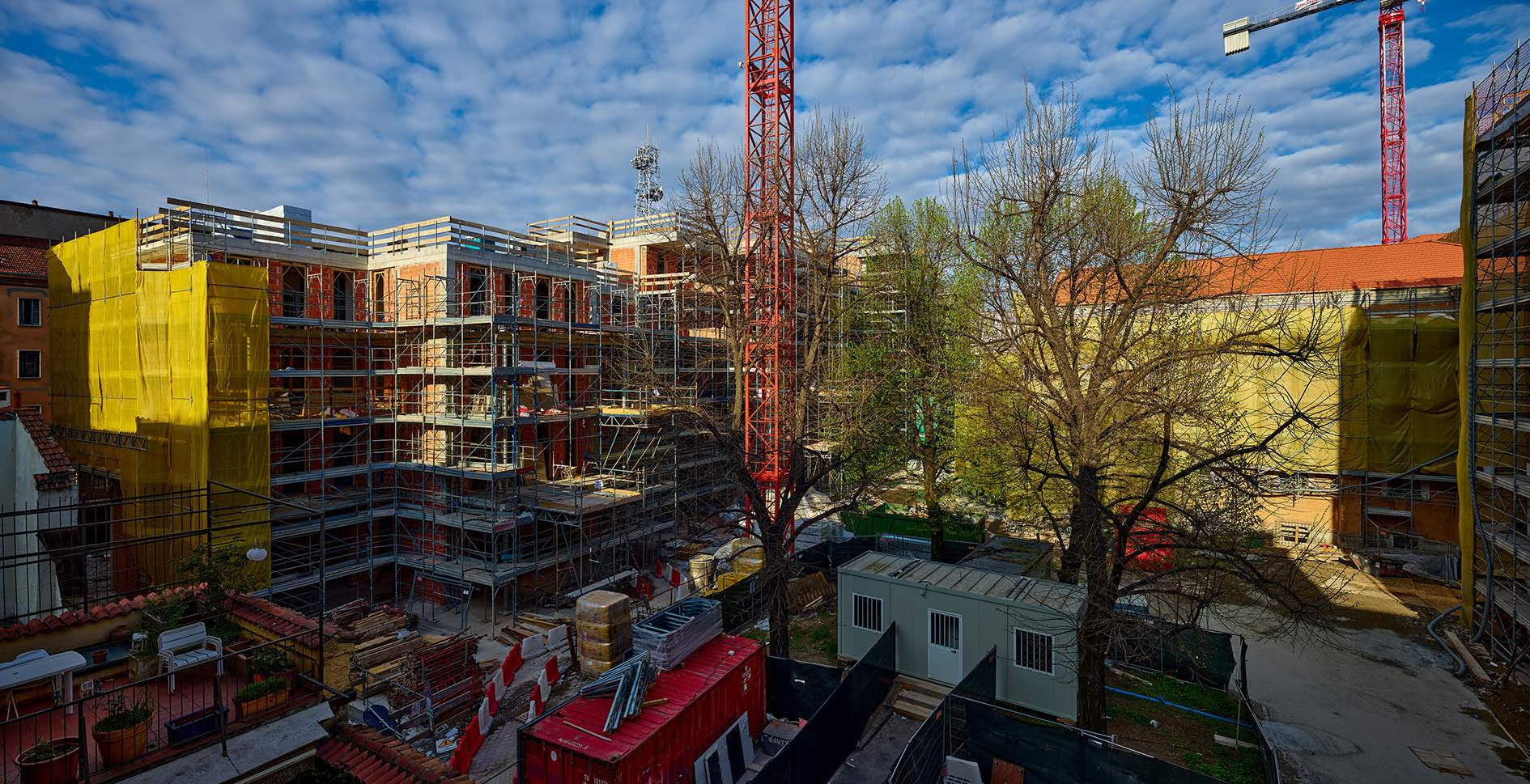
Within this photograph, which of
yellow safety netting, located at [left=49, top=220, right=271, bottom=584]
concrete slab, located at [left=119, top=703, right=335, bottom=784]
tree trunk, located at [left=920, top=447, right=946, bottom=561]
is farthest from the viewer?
tree trunk, located at [left=920, top=447, right=946, bottom=561]

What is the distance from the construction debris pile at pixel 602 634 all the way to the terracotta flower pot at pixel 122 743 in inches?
241

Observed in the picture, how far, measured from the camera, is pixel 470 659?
581 inches

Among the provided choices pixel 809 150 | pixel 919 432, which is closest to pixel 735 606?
pixel 919 432

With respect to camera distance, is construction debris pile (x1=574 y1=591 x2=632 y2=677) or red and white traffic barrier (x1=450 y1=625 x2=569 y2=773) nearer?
red and white traffic barrier (x1=450 y1=625 x2=569 y2=773)

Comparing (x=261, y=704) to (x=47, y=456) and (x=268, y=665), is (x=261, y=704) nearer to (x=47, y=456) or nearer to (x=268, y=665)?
(x=268, y=665)

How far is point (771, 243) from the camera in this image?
806 inches

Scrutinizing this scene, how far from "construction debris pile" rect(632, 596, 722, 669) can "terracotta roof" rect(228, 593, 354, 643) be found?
424 centimetres

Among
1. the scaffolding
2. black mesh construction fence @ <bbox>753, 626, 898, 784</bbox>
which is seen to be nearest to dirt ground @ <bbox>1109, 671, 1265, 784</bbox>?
black mesh construction fence @ <bbox>753, 626, 898, 784</bbox>

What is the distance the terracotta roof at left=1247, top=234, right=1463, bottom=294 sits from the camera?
27.2 m

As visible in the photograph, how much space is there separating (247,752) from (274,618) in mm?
2680

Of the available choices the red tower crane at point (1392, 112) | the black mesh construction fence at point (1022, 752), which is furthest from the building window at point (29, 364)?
the red tower crane at point (1392, 112)

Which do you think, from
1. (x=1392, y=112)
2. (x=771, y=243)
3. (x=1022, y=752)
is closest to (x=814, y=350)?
(x=771, y=243)

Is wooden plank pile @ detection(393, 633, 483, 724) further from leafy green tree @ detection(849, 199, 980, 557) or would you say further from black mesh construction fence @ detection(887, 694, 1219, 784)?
leafy green tree @ detection(849, 199, 980, 557)

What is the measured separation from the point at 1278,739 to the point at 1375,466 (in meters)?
16.1
